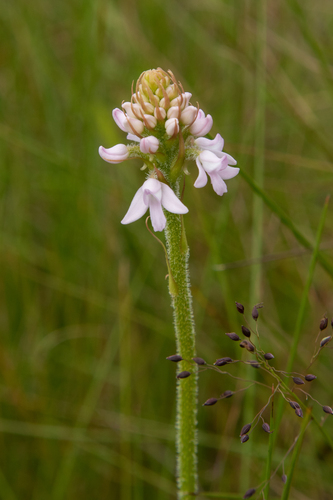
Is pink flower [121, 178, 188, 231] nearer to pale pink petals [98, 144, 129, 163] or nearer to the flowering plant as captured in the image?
the flowering plant

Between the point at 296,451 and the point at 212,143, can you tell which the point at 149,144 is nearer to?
the point at 212,143

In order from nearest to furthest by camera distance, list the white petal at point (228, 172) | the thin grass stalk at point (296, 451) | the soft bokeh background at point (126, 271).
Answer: the thin grass stalk at point (296, 451) → the white petal at point (228, 172) → the soft bokeh background at point (126, 271)

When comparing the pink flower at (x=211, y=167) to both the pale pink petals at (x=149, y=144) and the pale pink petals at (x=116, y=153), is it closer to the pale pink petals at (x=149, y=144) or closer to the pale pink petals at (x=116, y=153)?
the pale pink petals at (x=149, y=144)

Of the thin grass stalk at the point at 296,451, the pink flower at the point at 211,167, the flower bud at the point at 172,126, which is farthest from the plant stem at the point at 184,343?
the thin grass stalk at the point at 296,451

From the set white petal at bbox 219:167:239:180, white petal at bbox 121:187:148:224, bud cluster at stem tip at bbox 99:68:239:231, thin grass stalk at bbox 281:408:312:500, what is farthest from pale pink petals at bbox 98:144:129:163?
thin grass stalk at bbox 281:408:312:500

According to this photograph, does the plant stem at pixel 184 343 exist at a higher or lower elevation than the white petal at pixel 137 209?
lower

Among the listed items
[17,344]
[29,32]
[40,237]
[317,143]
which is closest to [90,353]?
[17,344]
